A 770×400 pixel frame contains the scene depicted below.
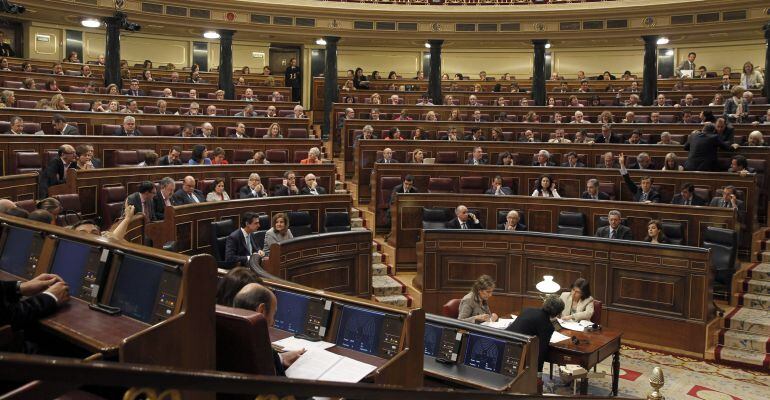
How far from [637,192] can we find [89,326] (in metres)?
7.85

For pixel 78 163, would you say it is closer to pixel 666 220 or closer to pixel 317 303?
pixel 317 303

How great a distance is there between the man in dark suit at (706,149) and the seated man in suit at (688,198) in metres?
0.80

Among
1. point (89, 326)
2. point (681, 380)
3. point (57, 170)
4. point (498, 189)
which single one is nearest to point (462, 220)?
point (498, 189)

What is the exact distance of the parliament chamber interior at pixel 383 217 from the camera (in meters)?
2.48

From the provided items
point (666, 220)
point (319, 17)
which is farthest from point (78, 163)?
point (319, 17)

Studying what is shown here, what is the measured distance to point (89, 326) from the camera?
7.93ft

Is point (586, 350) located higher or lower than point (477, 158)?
lower

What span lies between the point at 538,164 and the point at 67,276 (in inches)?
316

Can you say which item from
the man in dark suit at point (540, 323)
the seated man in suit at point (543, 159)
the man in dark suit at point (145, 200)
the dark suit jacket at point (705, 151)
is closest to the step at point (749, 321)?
the dark suit jacket at point (705, 151)

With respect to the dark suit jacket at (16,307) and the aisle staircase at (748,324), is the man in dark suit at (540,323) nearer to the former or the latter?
the aisle staircase at (748,324)

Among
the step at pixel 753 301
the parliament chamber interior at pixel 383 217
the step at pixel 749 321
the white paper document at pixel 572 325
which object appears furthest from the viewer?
the step at pixel 753 301

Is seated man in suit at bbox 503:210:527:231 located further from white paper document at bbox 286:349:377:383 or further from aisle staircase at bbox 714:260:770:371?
white paper document at bbox 286:349:377:383

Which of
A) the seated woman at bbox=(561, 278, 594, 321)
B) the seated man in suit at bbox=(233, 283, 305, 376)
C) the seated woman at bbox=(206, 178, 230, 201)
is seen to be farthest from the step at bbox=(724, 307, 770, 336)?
the seated man in suit at bbox=(233, 283, 305, 376)

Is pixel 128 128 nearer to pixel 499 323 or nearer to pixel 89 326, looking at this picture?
pixel 499 323
